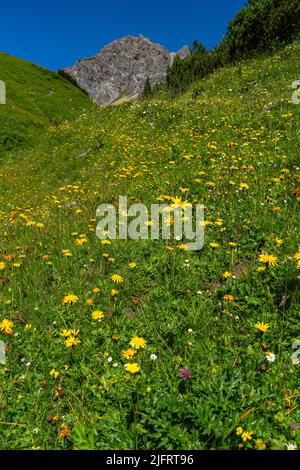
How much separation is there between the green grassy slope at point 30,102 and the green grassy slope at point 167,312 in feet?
78.5

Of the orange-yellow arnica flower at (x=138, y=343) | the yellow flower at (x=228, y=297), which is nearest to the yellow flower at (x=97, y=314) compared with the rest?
the orange-yellow arnica flower at (x=138, y=343)

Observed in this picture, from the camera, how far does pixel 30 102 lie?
4859 centimetres

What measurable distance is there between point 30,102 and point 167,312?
5123cm

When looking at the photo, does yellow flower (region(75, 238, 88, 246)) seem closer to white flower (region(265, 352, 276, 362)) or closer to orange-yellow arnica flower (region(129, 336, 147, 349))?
orange-yellow arnica flower (region(129, 336, 147, 349))

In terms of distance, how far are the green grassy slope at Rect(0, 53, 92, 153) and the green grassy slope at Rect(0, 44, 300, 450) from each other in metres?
23.9

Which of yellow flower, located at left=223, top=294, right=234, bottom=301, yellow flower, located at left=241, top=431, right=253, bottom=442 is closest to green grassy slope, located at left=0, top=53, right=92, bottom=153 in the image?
yellow flower, located at left=223, top=294, right=234, bottom=301

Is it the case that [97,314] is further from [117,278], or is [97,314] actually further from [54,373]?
[54,373]

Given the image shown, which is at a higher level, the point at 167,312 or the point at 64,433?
the point at 167,312

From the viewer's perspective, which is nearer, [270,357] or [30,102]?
[270,357]

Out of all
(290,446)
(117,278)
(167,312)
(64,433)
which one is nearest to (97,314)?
(117,278)

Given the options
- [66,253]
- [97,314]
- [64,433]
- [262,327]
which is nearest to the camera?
[64,433]

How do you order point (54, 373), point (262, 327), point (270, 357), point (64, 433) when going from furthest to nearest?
point (54, 373) < point (262, 327) < point (270, 357) < point (64, 433)

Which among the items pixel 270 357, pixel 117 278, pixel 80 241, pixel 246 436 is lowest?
pixel 246 436

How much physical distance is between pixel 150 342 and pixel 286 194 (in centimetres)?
384
